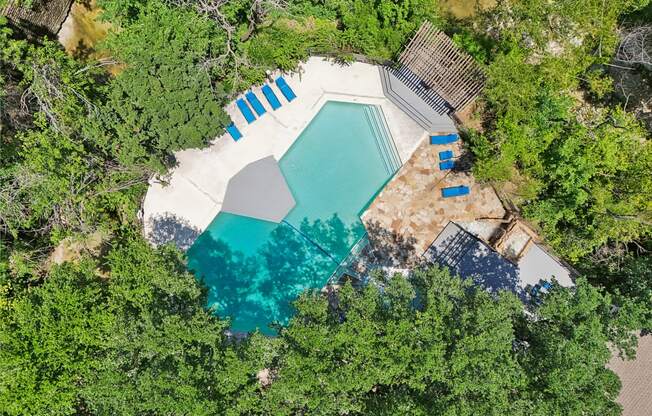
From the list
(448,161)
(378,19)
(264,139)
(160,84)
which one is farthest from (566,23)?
(160,84)

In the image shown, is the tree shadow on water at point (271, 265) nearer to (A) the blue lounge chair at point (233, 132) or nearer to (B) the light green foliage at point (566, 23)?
(A) the blue lounge chair at point (233, 132)

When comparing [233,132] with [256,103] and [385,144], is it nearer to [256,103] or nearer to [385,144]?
[256,103]

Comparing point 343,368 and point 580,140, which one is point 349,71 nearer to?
point 580,140

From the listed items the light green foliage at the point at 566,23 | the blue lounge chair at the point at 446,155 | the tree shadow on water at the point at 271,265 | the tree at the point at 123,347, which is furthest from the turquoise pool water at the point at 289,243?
the light green foliage at the point at 566,23

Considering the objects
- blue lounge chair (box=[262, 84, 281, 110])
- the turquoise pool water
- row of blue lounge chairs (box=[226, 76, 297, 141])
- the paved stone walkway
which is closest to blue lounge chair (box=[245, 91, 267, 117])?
row of blue lounge chairs (box=[226, 76, 297, 141])

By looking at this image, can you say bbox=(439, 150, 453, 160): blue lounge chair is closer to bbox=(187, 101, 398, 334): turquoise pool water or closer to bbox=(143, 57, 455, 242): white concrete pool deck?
bbox=(143, 57, 455, 242): white concrete pool deck

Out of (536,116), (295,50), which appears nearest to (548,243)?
(536,116)
